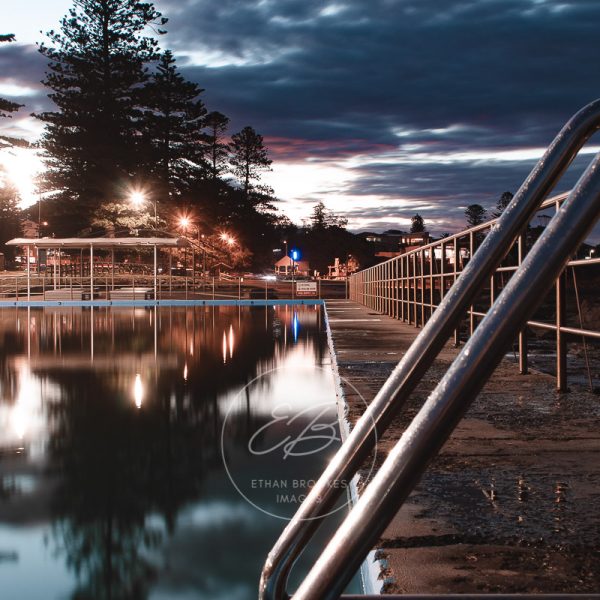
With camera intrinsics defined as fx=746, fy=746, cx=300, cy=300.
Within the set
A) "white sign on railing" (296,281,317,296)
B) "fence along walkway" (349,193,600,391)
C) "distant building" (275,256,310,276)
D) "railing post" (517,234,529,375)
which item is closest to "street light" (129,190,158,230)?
"white sign on railing" (296,281,317,296)

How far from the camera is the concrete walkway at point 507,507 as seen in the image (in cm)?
229

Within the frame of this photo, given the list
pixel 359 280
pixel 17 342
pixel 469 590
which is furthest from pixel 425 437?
pixel 359 280

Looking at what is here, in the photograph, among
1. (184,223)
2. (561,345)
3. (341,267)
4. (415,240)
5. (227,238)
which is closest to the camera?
(561,345)

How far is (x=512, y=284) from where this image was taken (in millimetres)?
1312

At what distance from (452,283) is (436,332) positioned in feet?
31.3

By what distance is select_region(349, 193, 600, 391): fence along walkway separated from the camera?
6305 mm

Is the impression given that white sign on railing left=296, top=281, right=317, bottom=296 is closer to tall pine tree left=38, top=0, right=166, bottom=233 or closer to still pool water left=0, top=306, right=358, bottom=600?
tall pine tree left=38, top=0, right=166, bottom=233

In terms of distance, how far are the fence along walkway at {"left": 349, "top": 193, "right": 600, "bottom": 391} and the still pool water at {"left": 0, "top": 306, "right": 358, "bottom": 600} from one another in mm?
2162

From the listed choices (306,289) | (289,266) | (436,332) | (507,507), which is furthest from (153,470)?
(289,266)

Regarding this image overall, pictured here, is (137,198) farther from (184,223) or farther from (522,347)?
(522,347)

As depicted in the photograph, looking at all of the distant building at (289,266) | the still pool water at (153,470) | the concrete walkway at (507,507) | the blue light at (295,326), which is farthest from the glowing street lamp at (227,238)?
the concrete walkway at (507,507)

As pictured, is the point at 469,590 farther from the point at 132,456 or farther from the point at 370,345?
the point at 370,345

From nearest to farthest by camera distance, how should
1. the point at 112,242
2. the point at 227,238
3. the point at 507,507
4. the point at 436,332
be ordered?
the point at 436,332 → the point at 507,507 → the point at 112,242 → the point at 227,238

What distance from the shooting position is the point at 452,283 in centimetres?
1108
